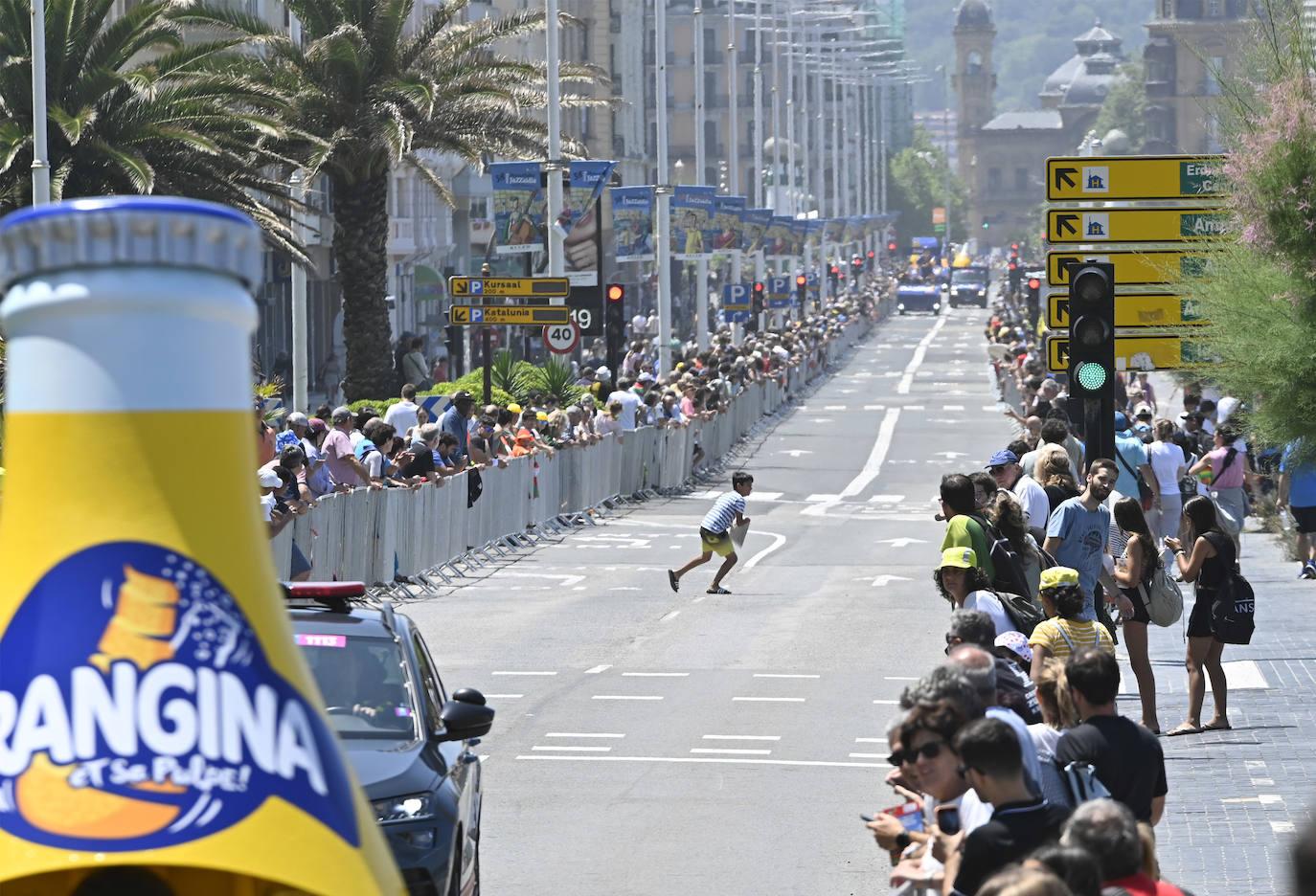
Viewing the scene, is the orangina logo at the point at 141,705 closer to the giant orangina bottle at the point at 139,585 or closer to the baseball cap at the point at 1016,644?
the giant orangina bottle at the point at 139,585

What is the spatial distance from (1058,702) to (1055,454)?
770 centimetres

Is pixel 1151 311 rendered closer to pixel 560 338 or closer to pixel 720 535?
pixel 720 535

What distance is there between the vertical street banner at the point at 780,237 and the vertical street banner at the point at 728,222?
1430 cm

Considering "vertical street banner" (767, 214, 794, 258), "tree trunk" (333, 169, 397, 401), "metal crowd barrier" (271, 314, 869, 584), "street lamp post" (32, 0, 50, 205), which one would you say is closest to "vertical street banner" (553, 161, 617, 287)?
"metal crowd barrier" (271, 314, 869, 584)

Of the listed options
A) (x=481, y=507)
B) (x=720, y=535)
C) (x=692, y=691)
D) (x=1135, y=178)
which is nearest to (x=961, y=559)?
(x=692, y=691)

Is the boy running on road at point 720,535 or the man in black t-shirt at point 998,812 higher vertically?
the man in black t-shirt at point 998,812

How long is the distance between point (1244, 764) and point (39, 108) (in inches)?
594

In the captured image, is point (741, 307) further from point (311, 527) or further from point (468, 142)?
point (311, 527)

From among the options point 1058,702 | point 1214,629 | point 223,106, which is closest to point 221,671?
point 1058,702

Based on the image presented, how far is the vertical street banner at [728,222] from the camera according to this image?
200 feet

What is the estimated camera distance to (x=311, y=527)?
20859 mm

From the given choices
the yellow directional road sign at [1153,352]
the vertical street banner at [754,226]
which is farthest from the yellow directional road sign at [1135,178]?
the vertical street banner at [754,226]

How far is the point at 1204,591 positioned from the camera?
48.2 ft

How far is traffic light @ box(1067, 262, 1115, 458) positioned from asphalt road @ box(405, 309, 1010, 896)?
233cm
